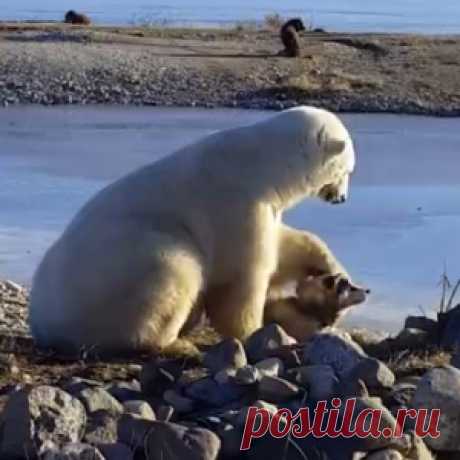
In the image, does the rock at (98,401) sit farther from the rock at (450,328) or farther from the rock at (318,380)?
the rock at (450,328)

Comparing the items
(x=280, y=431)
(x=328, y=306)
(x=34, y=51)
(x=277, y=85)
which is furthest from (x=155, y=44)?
(x=280, y=431)

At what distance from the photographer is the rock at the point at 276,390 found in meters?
5.07

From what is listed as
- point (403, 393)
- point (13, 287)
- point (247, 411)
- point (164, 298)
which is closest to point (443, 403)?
point (403, 393)

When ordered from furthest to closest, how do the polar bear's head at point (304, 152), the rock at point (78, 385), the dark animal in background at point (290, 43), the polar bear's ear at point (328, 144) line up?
the dark animal in background at point (290, 43) < the polar bear's ear at point (328, 144) < the polar bear's head at point (304, 152) < the rock at point (78, 385)

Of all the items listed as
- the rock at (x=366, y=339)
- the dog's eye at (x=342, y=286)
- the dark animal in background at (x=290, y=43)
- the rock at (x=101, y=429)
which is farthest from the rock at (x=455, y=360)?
the dark animal in background at (x=290, y=43)

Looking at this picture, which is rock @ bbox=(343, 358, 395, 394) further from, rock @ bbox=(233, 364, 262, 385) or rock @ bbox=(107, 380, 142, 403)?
rock @ bbox=(107, 380, 142, 403)

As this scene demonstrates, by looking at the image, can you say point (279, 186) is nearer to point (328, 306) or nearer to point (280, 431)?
point (328, 306)

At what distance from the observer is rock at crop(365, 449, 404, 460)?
4.68 m

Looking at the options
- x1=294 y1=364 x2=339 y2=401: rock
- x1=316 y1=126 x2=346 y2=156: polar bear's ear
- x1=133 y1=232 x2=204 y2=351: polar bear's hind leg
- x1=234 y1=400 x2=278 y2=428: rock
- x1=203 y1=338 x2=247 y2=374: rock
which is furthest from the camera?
x1=316 y1=126 x2=346 y2=156: polar bear's ear

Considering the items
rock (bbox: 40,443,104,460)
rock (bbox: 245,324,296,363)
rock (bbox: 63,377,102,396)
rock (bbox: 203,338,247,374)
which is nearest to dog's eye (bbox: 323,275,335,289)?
rock (bbox: 245,324,296,363)

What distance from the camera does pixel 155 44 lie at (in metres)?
35.0

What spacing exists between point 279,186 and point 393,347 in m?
1.00

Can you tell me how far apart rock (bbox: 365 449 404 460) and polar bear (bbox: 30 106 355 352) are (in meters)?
1.83

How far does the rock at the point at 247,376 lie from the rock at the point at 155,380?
0.88ft
